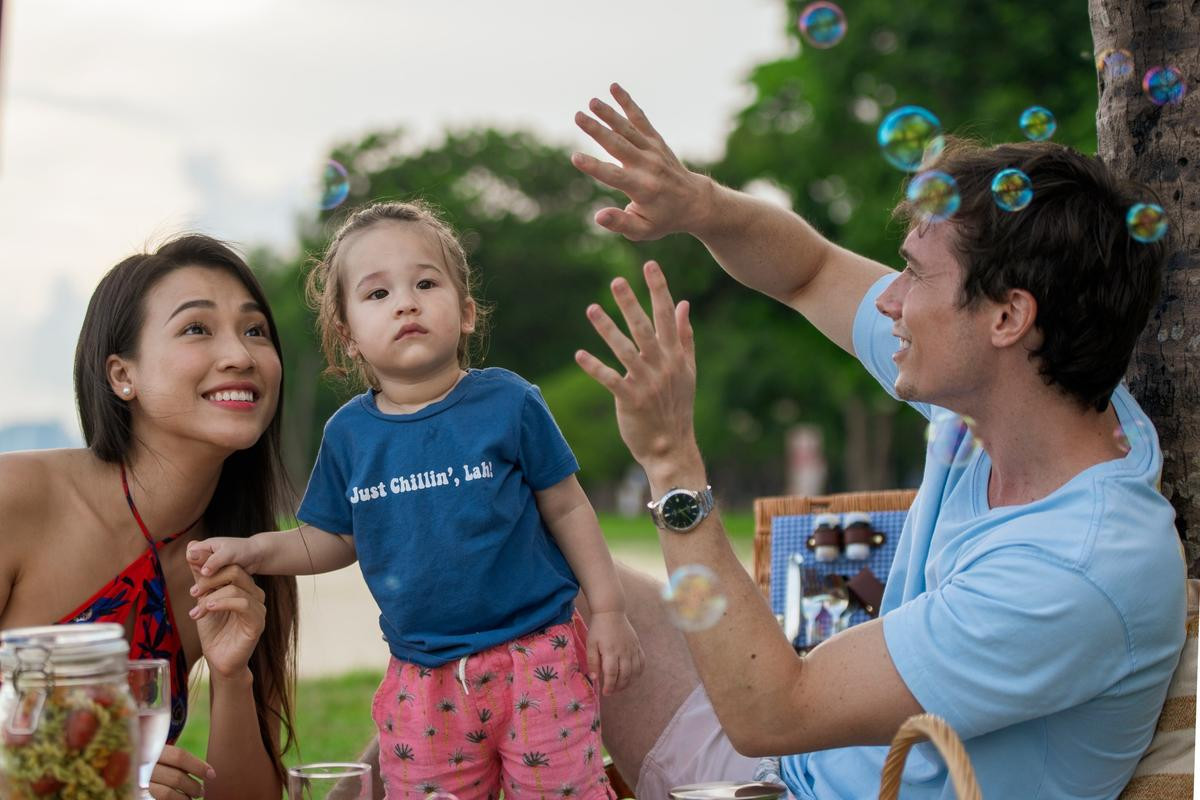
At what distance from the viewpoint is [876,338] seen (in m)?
2.88

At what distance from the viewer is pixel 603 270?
146ft

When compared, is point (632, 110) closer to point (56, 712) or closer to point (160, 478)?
point (160, 478)

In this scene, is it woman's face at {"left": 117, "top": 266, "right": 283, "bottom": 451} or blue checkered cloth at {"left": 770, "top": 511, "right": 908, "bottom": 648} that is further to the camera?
→ blue checkered cloth at {"left": 770, "top": 511, "right": 908, "bottom": 648}

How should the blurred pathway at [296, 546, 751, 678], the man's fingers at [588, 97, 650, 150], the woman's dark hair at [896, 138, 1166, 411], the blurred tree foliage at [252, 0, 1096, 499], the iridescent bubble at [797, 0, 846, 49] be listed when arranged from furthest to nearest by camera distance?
the blurred tree foliage at [252, 0, 1096, 499] → the blurred pathway at [296, 546, 751, 678] → the iridescent bubble at [797, 0, 846, 49] → the man's fingers at [588, 97, 650, 150] → the woman's dark hair at [896, 138, 1166, 411]

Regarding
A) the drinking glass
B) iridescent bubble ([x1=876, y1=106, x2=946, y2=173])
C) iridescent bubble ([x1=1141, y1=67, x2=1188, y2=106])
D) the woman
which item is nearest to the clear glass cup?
the drinking glass

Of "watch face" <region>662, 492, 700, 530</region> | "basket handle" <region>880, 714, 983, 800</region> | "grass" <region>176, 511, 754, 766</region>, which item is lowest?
"grass" <region>176, 511, 754, 766</region>

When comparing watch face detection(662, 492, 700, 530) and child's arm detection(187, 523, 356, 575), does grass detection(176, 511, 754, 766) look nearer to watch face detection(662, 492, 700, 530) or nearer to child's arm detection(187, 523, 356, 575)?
child's arm detection(187, 523, 356, 575)

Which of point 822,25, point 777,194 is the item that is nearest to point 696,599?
point 822,25

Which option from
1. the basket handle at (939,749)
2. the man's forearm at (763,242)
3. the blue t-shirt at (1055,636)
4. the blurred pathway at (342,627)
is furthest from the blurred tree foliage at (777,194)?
the blurred pathway at (342,627)

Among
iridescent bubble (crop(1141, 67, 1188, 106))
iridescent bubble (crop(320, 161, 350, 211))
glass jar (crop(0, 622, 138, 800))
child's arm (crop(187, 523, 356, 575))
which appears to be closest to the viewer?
glass jar (crop(0, 622, 138, 800))

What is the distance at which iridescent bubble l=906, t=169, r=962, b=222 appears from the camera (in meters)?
2.33

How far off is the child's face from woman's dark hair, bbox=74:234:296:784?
0.32m

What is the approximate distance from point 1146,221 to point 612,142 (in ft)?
3.20

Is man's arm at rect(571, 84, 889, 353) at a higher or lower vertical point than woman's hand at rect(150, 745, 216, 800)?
higher
